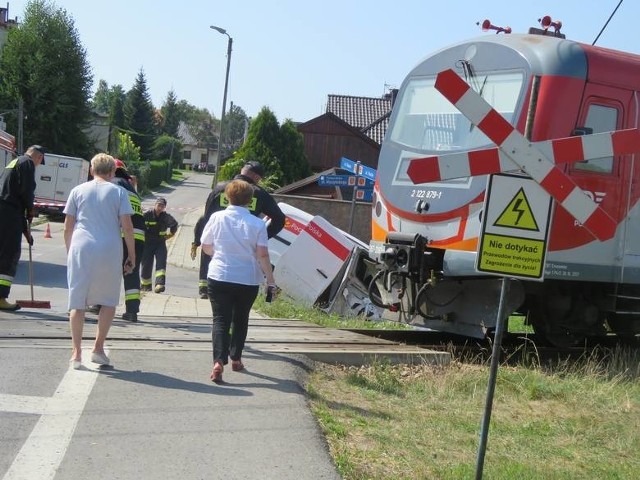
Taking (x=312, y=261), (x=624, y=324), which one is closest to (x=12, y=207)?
(x=312, y=261)

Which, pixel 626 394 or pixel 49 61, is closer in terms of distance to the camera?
pixel 626 394

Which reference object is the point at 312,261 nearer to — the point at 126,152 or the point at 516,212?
the point at 516,212

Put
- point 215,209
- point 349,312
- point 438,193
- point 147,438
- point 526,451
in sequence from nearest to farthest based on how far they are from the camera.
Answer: point 147,438 → point 526,451 → point 215,209 → point 438,193 → point 349,312

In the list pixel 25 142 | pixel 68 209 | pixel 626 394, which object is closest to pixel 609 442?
pixel 626 394

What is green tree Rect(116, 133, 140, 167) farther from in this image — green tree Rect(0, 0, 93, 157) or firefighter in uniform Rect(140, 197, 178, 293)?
firefighter in uniform Rect(140, 197, 178, 293)

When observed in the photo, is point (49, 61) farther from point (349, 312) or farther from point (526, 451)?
point (526, 451)

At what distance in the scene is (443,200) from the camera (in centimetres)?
1010

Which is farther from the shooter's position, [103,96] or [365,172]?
[103,96]

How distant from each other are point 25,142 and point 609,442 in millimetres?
58974

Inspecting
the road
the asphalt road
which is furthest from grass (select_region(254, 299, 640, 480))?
the road

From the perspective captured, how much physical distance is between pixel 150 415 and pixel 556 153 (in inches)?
116

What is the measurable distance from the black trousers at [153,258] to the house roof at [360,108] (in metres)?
50.8

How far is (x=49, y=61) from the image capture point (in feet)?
204

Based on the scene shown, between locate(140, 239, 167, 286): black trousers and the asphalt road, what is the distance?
727cm
